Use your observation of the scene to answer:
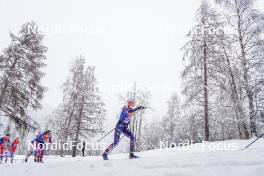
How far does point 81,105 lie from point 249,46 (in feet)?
53.2

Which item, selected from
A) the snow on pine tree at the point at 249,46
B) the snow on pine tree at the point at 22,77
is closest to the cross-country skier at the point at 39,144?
the snow on pine tree at the point at 22,77

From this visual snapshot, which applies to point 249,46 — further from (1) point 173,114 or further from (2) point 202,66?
(1) point 173,114

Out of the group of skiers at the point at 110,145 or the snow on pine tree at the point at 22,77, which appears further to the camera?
the snow on pine tree at the point at 22,77

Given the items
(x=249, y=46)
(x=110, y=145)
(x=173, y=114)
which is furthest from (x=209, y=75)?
(x=173, y=114)

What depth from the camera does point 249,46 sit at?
13422 mm

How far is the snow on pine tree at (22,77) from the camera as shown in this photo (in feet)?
47.8

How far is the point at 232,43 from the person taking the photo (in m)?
14.3

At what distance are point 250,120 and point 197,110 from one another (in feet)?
19.2

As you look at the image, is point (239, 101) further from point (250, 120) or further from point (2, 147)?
point (2, 147)

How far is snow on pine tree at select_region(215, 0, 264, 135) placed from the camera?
12242 mm

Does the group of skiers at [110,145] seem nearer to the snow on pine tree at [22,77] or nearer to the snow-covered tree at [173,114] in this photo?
the snow on pine tree at [22,77]

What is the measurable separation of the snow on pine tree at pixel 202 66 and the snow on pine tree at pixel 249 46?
6.48ft

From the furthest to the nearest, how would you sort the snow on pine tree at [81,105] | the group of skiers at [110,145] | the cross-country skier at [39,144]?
the snow on pine tree at [81,105]
the cross-country skier at [39,144]
the group of skiers at [110,145]

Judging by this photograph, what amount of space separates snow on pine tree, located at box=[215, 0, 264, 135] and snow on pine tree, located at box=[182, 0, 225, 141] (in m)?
1.98
